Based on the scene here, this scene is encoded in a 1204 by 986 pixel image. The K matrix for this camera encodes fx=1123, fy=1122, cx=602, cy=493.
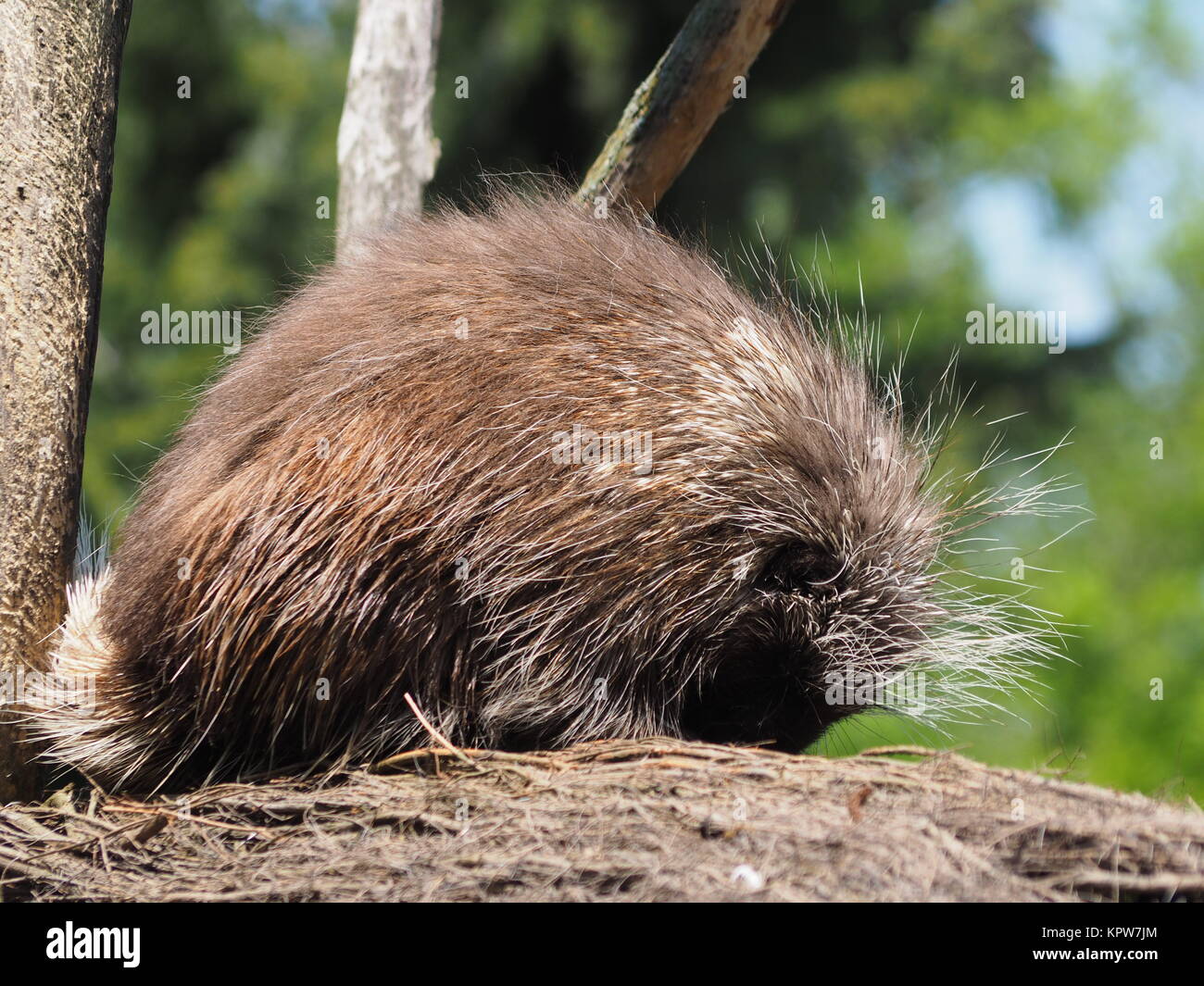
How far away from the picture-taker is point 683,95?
3.36 m

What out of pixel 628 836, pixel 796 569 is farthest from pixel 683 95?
pixel 628 836

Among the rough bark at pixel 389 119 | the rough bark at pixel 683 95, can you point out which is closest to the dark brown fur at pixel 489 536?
the rough bark at pixel 683 95

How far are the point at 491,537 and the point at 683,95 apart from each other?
66.1 inches

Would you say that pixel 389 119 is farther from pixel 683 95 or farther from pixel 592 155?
pixel 592 155

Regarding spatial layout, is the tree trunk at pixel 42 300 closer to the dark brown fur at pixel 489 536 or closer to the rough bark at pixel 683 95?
the dark brown fur at pixel 489 536

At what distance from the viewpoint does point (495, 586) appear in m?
2.40

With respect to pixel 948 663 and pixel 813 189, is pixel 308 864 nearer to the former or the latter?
pixel 948 663

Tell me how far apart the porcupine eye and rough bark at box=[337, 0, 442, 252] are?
6.56 ft

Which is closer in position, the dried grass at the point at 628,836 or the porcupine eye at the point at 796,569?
the dried grass at the point at 628,836

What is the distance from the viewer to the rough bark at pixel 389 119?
3.94 meters

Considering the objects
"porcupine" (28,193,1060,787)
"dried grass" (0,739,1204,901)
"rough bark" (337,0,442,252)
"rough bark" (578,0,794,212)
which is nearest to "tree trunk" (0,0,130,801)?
"porcupine" (28,193,1060,787)

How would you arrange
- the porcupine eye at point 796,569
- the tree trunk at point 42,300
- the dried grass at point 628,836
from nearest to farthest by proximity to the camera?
the dried grass at point 628,836 → the tree trunk at point 42,300 → the porcupine eye at point 796,569

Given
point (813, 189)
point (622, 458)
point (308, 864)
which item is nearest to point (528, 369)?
point (622, 458)

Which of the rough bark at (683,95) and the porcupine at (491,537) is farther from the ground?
the rough bark at (683,95)
